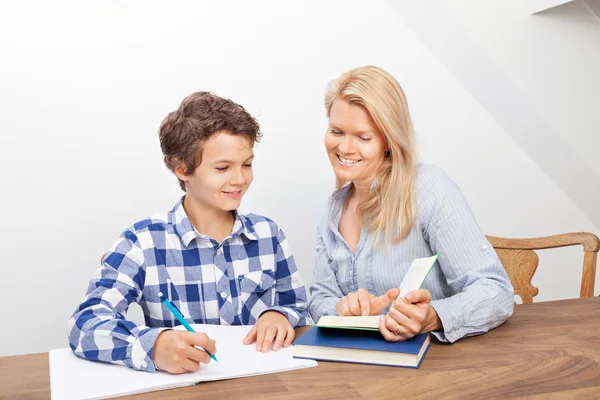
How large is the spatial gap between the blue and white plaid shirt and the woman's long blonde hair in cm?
27

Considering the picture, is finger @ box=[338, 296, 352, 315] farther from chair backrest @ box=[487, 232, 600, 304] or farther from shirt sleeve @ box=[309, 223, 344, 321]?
chair backrest @ box=[487, 232, 600, 304]

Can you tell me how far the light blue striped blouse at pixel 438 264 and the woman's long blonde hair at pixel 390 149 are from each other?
29mm

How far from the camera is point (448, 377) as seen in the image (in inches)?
44.7

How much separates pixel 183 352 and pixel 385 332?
380 mm

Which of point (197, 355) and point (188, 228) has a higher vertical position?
point (188, 228)

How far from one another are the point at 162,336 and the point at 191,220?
0.47m

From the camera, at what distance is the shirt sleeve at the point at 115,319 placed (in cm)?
118

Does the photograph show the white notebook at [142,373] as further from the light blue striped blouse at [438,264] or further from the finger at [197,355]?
the light blue striped blouse at [438,264]

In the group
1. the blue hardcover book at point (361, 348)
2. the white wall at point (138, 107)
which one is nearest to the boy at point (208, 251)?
the blue hardcover book at point (361, 348)

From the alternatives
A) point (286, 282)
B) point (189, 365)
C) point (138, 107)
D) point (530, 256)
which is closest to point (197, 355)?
point (189, 365)

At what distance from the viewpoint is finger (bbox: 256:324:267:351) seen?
131 centimetres

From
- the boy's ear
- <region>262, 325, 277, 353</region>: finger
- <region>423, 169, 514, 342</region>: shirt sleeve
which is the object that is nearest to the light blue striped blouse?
<region>423, 169, 514, 342</region>: shirt sleeve

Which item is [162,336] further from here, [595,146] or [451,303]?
[595,146]

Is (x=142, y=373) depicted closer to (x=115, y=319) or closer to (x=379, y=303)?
(x=115, y=319)
